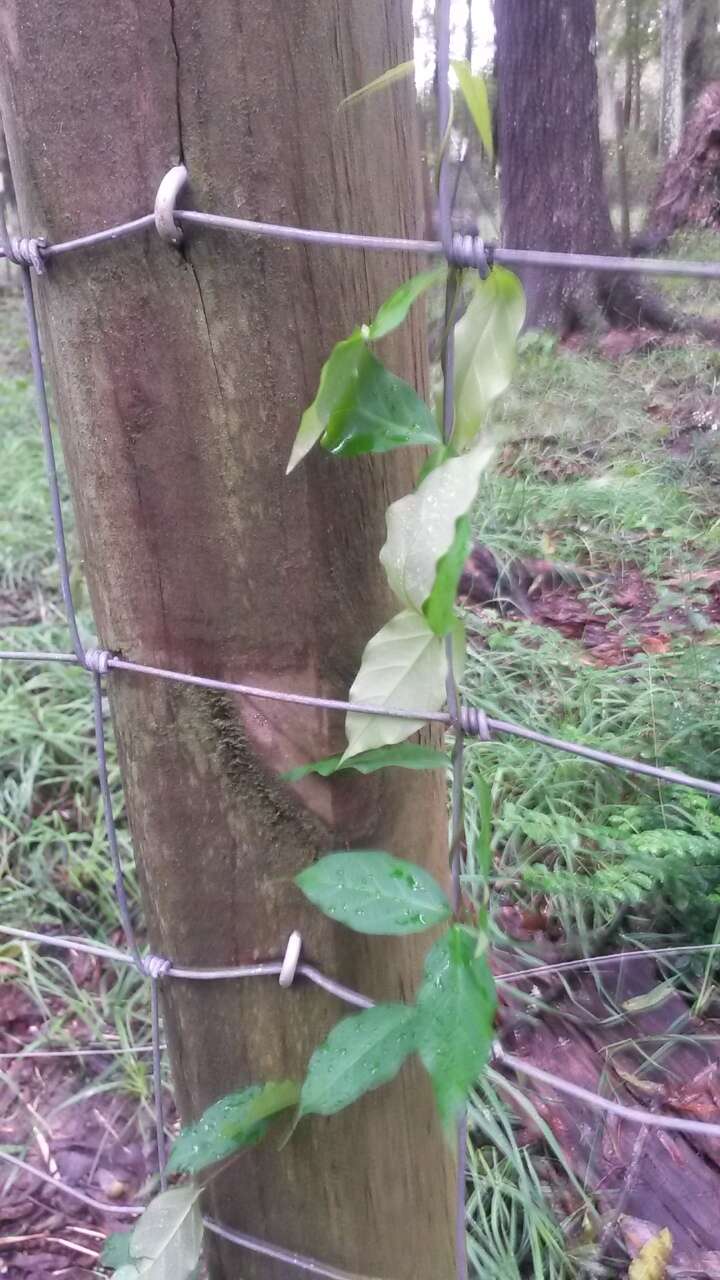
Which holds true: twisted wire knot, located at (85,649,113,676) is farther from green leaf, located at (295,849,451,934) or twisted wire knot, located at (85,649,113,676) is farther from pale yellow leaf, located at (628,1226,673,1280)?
pale yellow leaf, located at (628,1226,673,1280)

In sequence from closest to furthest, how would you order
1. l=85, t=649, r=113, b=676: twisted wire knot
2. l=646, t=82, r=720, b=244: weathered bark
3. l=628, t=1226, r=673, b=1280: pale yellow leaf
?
l=85, t=649, r=113, b=676: twisted wire knot → l=628, t=1226, r=673, b=1280: pale yellow leaf → l=646, t=82, r=720, b=244: weathered bark

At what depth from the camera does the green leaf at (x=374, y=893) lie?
1.91ft

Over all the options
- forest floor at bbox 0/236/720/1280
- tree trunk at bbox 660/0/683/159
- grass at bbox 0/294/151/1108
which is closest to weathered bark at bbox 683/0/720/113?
tree trunk at bbox 660/0/683/159

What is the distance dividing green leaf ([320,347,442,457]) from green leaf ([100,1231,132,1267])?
2.55 ft

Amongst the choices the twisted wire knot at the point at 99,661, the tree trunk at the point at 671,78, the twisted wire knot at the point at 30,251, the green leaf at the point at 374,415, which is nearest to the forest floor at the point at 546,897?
the green leaf at the point at 374,415

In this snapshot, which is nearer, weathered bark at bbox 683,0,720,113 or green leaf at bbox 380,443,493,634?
green leaf at bbox 380,443,493,634

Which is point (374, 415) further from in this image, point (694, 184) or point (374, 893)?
point (694, 184)

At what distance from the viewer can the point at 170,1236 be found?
797 mm

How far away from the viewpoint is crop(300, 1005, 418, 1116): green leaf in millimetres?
593

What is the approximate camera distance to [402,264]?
636mm

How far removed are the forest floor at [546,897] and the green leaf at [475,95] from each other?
378 mm

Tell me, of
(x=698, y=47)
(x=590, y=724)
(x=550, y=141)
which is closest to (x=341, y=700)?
(x=590, y=724)

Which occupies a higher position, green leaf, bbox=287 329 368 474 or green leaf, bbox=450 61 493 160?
green leaf, bbox=450 61 493 160

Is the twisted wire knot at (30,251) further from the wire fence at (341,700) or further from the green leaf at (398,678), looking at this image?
the green leaf at (398,678)
